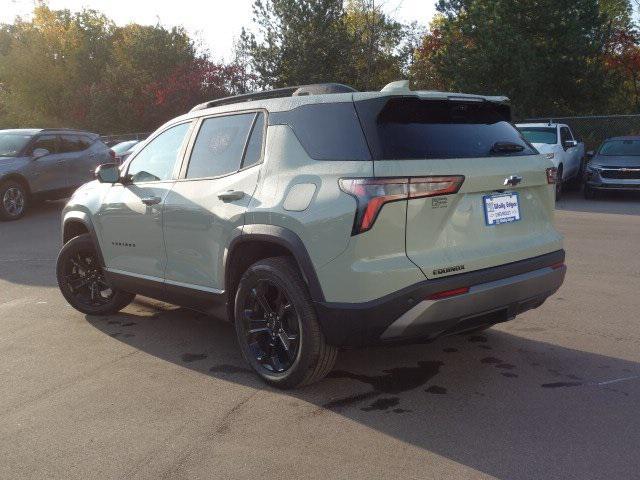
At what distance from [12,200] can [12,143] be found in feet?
4.23

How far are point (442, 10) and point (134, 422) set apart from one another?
93.0 feet

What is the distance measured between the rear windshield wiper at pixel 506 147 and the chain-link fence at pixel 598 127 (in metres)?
16.8

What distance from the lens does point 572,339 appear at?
503 centimetres

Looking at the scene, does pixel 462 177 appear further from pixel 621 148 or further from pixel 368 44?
pixel 368 44

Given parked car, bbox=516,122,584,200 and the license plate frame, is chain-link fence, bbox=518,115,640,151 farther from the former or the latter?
the license plate frame

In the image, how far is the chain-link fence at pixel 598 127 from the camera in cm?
1984

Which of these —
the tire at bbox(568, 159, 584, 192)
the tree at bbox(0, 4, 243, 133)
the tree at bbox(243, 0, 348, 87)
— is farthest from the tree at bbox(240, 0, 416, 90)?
the tire at bbox(568, 159, 584, 192)

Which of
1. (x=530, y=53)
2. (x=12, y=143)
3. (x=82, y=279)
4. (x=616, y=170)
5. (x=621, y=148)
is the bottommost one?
(x=82, y=279)

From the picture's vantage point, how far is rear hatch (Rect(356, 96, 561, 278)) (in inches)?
146

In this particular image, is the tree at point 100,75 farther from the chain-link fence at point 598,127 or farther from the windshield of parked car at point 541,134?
the windshield of parked car at point 541,134

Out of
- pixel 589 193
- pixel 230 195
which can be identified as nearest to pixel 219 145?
pixel 230 195

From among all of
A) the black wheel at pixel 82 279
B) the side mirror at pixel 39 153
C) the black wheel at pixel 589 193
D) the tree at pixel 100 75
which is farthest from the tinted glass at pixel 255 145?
the tree at pixel 100 75

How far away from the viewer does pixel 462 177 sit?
3.79 metres

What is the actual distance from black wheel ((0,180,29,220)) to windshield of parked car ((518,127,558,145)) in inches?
432
